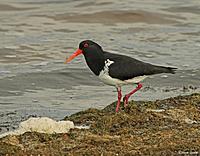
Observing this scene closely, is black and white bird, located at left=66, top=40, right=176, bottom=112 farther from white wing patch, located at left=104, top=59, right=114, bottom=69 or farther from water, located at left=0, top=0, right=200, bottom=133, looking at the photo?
water, located at left=0, top=0, right=200, bottom=133

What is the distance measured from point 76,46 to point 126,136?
8.84 meters

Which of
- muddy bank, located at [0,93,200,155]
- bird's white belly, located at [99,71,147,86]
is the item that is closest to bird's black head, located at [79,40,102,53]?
bird's white belly, located at [99,71,147,86]

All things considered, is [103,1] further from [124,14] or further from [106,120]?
[106,120]

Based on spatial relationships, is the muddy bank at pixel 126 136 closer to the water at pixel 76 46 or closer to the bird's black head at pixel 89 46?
the bird's black head at pixel 89 46

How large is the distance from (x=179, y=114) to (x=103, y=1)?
1318 cm

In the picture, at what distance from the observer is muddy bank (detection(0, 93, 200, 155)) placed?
→ 575 centimetres

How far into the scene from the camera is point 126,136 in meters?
6.27

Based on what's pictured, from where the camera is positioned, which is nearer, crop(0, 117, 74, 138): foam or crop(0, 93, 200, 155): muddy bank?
crop(0, 93, 200, 155): muddy bank

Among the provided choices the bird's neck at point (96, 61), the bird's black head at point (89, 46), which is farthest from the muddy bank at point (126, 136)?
the bird's black head at point (89, 46)

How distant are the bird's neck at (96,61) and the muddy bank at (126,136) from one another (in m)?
0.55

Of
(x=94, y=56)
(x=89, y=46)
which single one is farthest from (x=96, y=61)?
(x=89, y=46)

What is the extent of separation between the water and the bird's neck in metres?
1.32

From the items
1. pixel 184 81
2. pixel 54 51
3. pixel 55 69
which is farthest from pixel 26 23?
pixel 184 81

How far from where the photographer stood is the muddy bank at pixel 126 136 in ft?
18.9
